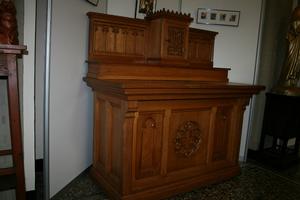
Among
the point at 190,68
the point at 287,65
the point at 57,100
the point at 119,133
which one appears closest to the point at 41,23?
the point at 57,100

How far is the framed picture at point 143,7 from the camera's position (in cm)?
252

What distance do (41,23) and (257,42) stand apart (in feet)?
7.50

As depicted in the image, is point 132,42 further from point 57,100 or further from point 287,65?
point 287,65

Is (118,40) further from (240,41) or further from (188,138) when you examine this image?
(240,41)

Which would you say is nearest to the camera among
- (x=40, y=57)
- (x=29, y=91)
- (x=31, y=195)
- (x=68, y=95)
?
(x=29, y=91)

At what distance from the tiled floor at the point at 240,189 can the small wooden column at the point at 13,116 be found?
506 millimetres

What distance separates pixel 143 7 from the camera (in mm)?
2529

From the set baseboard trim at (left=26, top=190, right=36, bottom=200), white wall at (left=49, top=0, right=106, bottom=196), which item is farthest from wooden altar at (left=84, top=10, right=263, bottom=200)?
baseboard trim at (left=26, top=190, right=36, bottom=200)

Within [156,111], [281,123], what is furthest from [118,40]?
[281,123]

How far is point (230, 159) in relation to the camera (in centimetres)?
248

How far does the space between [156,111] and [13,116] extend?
93 cm

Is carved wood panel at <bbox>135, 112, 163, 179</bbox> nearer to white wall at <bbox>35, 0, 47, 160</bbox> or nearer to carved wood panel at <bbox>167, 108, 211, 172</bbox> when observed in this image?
carved wood panel at <bbox>167, 108, 211, 172</bbox>

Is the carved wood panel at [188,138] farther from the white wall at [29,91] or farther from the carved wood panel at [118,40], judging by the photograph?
the white wall at [29,91]

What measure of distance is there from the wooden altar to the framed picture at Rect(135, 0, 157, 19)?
0.22 m
